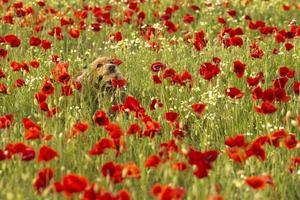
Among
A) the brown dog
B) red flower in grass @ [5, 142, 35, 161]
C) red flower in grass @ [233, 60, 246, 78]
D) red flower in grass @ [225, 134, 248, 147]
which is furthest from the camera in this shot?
the brown dog

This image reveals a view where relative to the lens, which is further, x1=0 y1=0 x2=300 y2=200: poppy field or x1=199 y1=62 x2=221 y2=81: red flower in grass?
x1=199 y1=62 x2=221 y2=81: red flower in grass

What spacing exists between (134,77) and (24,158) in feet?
8.21

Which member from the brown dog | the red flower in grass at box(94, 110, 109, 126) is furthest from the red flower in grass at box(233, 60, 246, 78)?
the red flower in grass at box(94, 110, 109, 126)

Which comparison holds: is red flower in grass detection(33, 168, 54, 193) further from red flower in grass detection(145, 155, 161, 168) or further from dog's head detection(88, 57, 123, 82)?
dog's head detection(88, 57, 123, 82)

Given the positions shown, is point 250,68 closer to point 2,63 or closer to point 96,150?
point 2,63

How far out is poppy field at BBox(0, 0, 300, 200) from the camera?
3.26m

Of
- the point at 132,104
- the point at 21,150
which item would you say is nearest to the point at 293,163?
the point at 132,104

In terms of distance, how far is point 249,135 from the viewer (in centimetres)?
448

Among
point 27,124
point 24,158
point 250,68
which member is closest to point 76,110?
point 27,124

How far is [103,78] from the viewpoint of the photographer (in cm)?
530

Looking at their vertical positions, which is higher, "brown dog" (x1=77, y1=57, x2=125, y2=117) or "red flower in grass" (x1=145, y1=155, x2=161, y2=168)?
"red flower in grass" (x1=145, y1=155, x2=161, y2=168)

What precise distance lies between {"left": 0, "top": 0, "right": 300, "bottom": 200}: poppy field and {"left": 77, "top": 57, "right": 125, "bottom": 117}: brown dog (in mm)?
56

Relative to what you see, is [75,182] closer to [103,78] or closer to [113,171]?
[113,171]

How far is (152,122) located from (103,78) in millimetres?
1793
